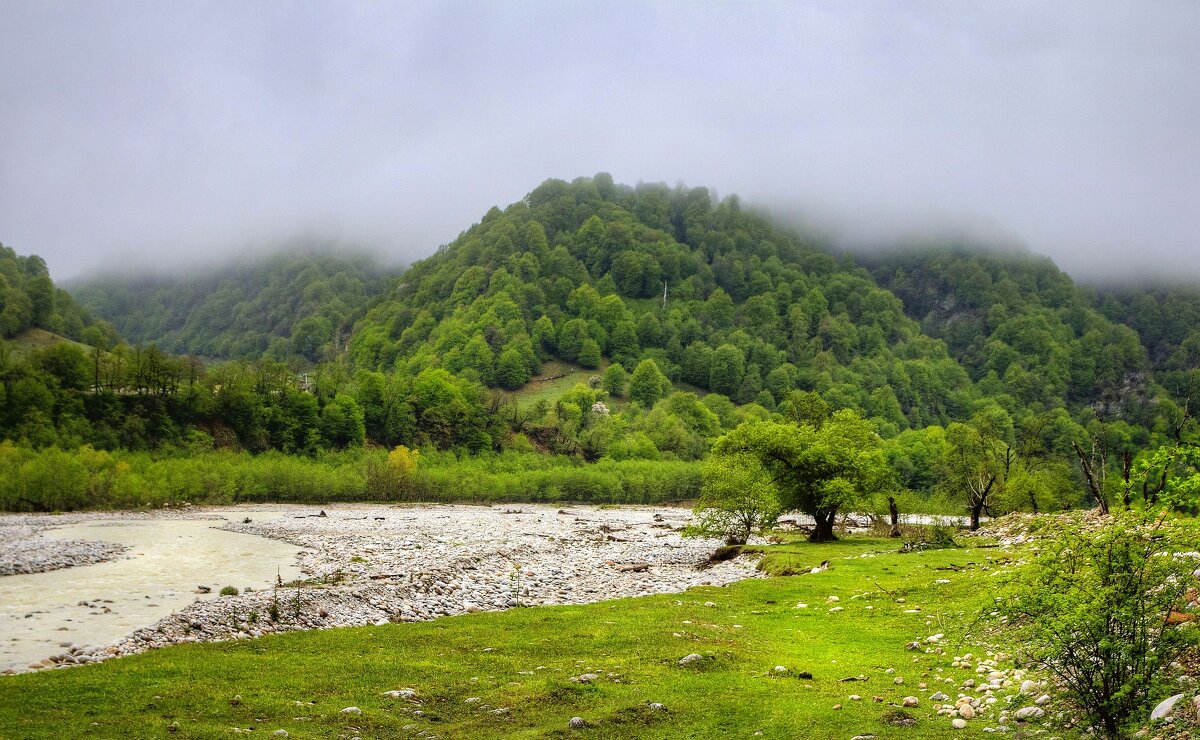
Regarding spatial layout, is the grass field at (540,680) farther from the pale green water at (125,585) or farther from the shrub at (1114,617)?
the pale green water at (125,585)

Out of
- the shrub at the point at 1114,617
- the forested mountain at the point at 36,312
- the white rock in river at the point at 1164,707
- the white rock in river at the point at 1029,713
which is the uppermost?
the forested mountain at the point at 36,312

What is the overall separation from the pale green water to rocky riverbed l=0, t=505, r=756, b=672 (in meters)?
0.64

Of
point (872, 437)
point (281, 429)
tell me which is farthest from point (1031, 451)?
point (281, 429)

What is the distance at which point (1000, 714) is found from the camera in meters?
12.7

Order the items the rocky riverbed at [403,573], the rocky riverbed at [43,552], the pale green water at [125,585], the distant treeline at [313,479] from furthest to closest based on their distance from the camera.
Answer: the distant treeline at [313,479]
the rocky riverbed at [43,552]
the rocky riverbed at [403,573]
the pale green water at [125,585]

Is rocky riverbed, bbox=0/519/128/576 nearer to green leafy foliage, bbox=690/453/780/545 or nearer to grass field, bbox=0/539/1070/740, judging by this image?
grass field, bbox=0/539/1070/740

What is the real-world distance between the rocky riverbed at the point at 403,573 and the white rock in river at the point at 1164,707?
22026mm

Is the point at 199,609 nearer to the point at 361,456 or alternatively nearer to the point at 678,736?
the point at 678,736

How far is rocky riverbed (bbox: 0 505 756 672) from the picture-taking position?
76.6ft

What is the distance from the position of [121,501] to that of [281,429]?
1998 inches

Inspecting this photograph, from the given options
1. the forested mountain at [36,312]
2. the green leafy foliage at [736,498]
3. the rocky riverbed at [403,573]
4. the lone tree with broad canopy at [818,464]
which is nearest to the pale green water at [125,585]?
the rocky riverbed at [403,573]

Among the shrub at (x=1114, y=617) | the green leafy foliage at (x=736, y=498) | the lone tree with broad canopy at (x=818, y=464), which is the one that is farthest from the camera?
the lone tree with broad canopy at (x=818, y=464)

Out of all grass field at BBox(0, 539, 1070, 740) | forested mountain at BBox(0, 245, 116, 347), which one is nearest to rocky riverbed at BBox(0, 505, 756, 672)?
grass field at BBox(0, 539, 1070, 740)

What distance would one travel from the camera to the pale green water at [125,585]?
76.1ft
